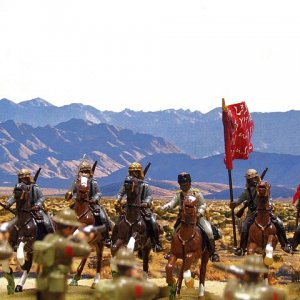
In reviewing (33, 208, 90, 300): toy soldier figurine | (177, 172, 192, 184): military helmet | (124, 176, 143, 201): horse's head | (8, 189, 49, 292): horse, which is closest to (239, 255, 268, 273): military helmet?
(33, 208, 90, 300): toy soldier figurine

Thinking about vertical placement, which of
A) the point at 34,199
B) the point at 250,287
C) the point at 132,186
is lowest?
the point at 250,287

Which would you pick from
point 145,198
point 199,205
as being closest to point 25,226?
point 145,198

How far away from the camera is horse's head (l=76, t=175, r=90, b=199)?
1514 centimetres

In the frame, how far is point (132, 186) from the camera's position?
14.5 metres

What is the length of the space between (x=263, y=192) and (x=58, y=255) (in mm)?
6552

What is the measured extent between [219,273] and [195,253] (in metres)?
7.35

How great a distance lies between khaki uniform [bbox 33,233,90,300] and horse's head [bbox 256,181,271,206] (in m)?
6.21

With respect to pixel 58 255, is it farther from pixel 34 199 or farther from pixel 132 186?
pixel 34 199

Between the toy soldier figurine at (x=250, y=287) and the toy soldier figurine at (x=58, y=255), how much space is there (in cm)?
222

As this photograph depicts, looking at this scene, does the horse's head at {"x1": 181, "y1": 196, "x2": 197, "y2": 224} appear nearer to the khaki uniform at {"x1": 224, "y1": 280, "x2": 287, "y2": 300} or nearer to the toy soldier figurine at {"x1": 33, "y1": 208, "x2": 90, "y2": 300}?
the toy soldier figurine at {"x1": 33, "y1": 208, "x2": 90, "y2": 300}

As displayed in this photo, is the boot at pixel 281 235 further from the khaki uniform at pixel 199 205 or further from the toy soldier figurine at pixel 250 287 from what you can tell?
the toy soldier figurine at pixel 250 287

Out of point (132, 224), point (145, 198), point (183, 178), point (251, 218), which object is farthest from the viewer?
point (145, 198)

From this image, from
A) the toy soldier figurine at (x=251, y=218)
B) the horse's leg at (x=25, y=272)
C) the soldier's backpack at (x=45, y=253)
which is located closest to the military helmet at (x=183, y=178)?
the toy soldier figurine at (x=251, y=218)

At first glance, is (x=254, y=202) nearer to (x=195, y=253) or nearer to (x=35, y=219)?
(x=195, y=253)
